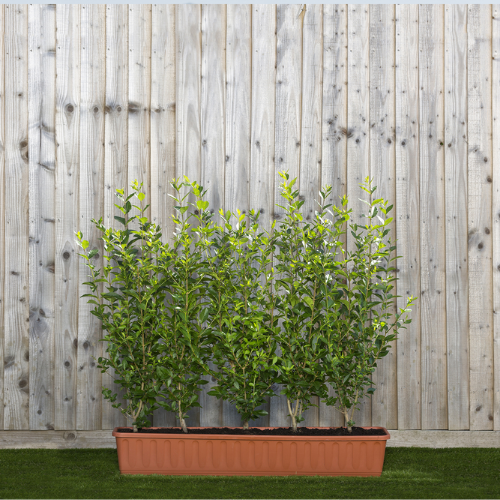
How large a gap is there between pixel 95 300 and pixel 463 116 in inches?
79.8

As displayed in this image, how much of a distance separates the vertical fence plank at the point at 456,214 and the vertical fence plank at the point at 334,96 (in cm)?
51

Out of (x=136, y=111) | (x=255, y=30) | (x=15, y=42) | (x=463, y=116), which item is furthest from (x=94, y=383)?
(x=463, y=116)

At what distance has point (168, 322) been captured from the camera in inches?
82.6

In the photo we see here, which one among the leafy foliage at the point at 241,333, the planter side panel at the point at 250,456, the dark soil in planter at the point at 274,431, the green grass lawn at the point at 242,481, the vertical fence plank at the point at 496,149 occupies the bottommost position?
the green grass lawn at the point at 242,481

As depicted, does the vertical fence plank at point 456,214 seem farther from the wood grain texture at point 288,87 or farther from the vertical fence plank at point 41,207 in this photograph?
the vertical fence plank at point 41,207

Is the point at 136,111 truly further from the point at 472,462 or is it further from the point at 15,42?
the point at 472,462

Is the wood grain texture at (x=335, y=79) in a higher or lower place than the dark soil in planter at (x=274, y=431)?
higher

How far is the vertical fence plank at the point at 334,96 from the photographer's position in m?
2.37

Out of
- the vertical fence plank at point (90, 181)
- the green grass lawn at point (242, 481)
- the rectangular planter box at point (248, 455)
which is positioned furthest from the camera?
the vertical fence plank at point (90, 181)

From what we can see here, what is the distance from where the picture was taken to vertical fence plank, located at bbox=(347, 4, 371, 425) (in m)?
2.37

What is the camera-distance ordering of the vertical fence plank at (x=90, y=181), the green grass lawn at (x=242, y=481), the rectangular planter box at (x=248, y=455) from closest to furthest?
1. the green grass lawn at (x=242, y=481)
2. the rectangular planter box at (x=248, y=455)
3. the vertical fence plank at (x=90, y=181)

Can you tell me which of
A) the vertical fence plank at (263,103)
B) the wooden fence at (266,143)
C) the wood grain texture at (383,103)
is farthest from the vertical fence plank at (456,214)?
the vertical fence plank at (263,103)

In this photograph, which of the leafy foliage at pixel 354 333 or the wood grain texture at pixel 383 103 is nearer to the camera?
the leafy foliage at pixel 354 333

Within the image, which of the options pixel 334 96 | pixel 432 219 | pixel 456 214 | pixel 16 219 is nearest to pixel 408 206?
pixel 432 219
